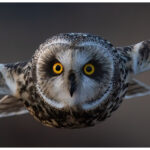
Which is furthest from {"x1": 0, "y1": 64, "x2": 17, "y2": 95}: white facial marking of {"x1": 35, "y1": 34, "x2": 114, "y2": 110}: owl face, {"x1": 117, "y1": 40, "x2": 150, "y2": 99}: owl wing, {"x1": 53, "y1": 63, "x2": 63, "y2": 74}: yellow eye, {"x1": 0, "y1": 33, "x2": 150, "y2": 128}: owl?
{"x1": 117, "y1": 40, "x2": 150, "y2": 99}: owl wing

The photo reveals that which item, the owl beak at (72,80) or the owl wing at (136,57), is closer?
the owl beak at (72,80)

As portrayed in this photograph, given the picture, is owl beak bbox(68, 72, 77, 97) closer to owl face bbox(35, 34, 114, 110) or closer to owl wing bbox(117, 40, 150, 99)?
owl face bbox(35, 34, 114, 110)

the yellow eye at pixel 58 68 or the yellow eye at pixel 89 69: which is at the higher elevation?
the yellow eye at pixel 58 68

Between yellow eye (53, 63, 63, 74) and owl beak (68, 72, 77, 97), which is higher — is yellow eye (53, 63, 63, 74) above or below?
above

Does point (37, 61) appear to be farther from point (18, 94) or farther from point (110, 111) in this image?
point (110, 111)

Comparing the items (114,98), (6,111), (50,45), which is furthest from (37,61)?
(6,111)

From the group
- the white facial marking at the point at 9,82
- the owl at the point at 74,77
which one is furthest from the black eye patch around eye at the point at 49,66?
the white facial marking at the point at 9,82

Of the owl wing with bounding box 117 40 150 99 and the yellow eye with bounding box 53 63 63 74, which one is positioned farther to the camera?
the owl wing with bounding box 117 40 150 99

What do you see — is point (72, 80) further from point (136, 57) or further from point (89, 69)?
point (136, 57)

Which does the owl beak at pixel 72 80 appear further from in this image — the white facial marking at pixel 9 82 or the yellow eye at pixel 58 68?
the white facial marking at pixel 9 82
